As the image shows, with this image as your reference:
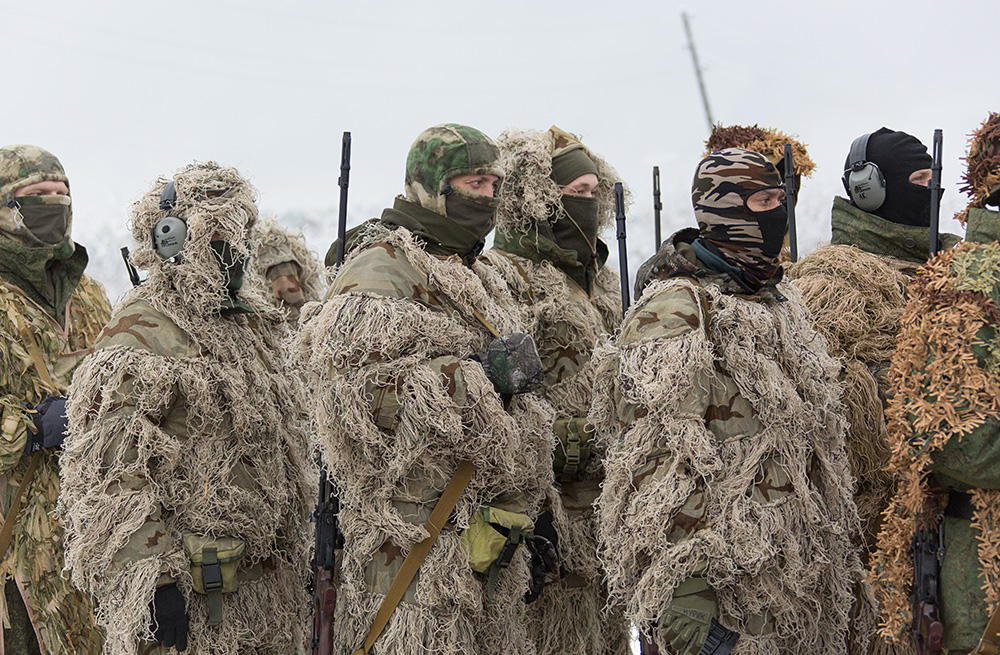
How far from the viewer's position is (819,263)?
13.5ft

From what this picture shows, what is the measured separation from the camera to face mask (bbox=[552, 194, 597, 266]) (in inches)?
185

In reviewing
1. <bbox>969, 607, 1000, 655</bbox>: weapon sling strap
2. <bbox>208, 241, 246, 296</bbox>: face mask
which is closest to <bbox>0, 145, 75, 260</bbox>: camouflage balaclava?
<bbox>208, 241, 246, 296</bbox>: face mask

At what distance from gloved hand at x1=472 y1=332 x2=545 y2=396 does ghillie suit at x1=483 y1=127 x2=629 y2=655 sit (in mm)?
807

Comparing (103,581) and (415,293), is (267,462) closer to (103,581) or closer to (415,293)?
(103,581)

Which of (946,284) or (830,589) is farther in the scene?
(830,589)

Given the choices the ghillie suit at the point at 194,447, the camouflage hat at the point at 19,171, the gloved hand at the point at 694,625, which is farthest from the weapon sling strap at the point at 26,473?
the gloved hand at the point at 694,625

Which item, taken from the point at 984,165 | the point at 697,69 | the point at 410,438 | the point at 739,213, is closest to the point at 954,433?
the point at 984,165

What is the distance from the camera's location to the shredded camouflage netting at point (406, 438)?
10.6 feet

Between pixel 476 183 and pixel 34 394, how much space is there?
200 cm

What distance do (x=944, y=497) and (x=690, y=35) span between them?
672 cm

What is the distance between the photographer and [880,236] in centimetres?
420

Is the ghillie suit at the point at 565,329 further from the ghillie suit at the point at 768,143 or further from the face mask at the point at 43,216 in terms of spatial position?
the face mask at the point at 43,216

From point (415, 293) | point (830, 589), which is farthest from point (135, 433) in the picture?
point (830, 589)

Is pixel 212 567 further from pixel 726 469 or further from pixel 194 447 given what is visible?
pixel 726 469
